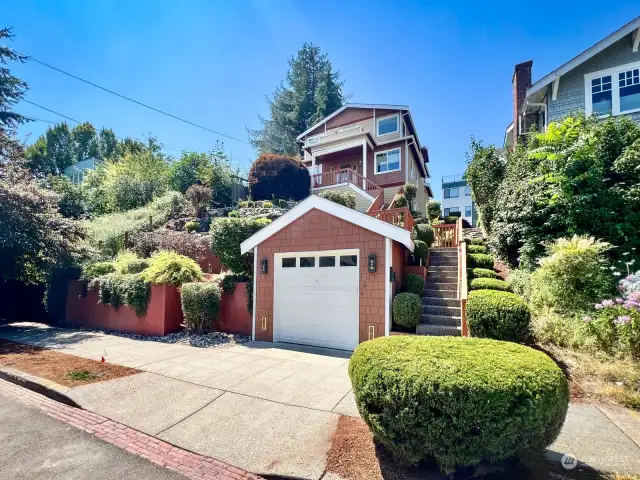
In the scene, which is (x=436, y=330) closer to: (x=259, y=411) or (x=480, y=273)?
(x=480, y=273)

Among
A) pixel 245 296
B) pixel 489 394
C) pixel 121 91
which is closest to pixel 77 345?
pixel 245 296

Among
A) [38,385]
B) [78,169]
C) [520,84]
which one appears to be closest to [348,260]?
[38,385]

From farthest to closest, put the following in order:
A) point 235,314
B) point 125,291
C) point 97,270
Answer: point 97,270 → point 125,291 → point 235,314

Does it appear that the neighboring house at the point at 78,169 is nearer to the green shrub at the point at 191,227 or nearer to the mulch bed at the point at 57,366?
the green shrub at the point at 191,227

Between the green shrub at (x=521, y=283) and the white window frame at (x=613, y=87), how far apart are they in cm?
770

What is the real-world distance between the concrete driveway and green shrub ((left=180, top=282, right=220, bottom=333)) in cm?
155

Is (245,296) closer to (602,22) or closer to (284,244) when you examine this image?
(284,244)

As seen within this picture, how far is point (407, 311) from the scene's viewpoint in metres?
7.72

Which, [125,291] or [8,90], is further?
[8,90]

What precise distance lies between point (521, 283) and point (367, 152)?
16395mm

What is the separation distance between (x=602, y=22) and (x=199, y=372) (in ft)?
55.6

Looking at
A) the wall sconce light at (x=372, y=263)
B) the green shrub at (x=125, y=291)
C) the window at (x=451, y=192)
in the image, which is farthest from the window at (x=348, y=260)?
the window at (x=451, y=192)

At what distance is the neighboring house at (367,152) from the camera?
69.3 ft

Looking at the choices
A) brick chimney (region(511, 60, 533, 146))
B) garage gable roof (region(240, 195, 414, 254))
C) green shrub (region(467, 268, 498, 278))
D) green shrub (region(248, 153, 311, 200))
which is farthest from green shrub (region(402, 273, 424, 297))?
green shrub (region(248, 153, 311, 200))
